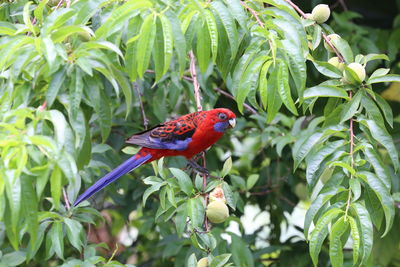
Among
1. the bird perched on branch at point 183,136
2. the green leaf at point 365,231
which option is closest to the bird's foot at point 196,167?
the bird perched on branch at point 183,136

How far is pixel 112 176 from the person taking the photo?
2729 millimetres

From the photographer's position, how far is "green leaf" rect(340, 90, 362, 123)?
86.4 inches

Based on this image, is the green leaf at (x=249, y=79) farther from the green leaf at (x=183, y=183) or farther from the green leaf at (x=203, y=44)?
the green leaf at (x=183, y=183)

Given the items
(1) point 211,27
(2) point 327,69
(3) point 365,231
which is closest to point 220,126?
(2) point 327,69

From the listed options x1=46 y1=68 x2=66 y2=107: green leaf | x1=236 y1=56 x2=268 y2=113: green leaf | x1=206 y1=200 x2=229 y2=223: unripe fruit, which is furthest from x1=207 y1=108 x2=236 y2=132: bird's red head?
x1=46 y1=68 x2=66 y2=107: green leaf

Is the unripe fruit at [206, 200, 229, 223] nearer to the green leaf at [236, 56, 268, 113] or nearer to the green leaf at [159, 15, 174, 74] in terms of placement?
the green leaf at [236, 56, 268, 113]

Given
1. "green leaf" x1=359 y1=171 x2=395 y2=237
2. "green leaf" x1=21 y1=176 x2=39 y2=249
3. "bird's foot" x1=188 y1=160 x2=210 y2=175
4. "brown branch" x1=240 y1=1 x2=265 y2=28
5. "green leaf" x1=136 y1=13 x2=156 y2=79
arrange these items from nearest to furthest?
"green leaf" x1=21 y1=176 x2=39 y2=249 < "green leaf" x1=136 y1=13 x2=156 y2=79 < "green leaf" x1=359 y1=171 x2=395 y2=237 < "brown branch" x1=240 y1=1 x2=265 y2=28 < "bird's foot" x1=188 y1=160 x2=210 y2=175

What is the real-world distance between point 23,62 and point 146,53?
0.33 metres

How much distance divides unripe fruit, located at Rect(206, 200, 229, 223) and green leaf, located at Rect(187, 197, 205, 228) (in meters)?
0.04

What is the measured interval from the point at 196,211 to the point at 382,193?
0.64m

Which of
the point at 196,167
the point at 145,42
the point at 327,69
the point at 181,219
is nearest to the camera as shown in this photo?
the point at 145,42

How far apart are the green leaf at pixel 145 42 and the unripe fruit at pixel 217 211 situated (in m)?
0.70

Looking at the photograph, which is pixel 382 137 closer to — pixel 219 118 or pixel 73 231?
pixel 219 118

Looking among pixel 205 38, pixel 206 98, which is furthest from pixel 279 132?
pixel 205 38
